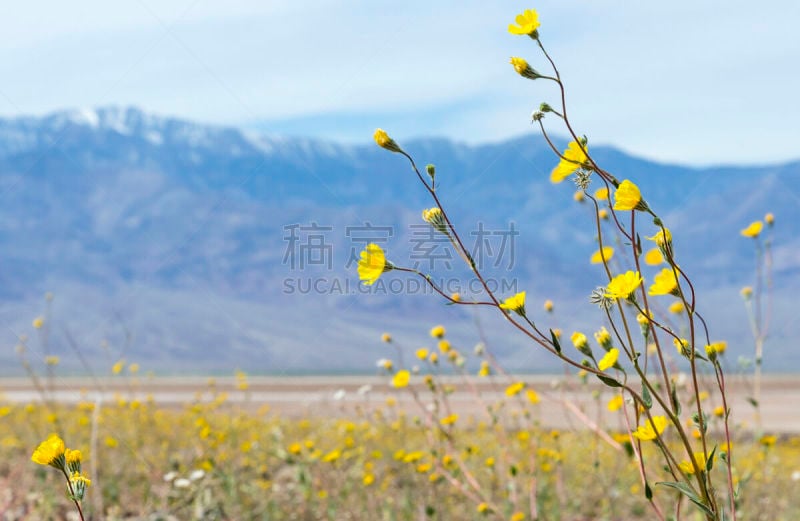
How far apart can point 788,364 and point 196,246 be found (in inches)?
3887

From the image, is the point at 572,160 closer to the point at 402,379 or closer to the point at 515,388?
the point at 515,388

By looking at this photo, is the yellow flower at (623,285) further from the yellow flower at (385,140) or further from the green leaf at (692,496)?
the yellow flower at (385,140)

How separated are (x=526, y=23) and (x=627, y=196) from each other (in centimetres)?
40

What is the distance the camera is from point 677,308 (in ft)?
8.76

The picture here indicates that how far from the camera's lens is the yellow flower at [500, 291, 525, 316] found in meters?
1.42

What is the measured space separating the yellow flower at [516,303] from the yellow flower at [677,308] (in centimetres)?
132

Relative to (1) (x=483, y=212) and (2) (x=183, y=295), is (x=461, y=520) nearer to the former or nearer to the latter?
(2) (x=183, y=295)

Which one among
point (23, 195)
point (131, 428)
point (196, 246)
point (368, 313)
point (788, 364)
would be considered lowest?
point (131, 428)

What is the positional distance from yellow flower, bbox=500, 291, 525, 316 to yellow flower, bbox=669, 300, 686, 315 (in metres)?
1.32

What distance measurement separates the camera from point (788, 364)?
106250 mm

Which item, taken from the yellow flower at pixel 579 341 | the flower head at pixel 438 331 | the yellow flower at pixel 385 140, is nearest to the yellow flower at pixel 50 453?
the yellow flower at pixel 385 140

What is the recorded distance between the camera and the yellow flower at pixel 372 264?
4.83 ft

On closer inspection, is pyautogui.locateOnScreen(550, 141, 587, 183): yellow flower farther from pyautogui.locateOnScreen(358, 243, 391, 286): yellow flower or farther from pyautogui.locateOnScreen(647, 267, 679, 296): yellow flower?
pyautogui.locateOnScreen(358, 243, 391, 286): yellow flower

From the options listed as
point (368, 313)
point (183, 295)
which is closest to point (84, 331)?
point (183, 295)
